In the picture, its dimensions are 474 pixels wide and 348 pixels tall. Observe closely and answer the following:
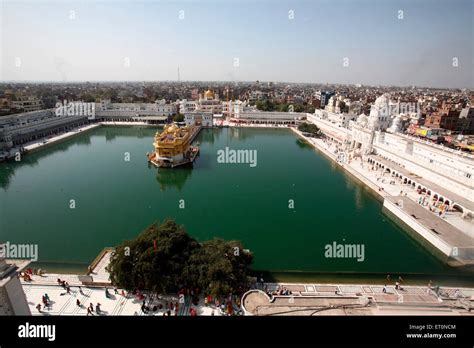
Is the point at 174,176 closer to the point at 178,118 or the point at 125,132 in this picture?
the point at 125,132

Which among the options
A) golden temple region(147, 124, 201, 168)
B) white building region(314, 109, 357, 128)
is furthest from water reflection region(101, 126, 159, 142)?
white building region(314, 109, 357, 128)

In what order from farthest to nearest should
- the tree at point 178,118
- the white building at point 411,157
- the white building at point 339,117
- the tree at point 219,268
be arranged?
the tree at point 178,118 → the white building at point 339,117 → the white building at point 411,157 → the tree at point 219,268

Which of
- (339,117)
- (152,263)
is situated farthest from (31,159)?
(339,117)

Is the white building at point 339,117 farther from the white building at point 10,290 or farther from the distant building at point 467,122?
the white building at point 10,290

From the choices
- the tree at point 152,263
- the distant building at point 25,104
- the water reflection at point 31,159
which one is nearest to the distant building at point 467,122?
the tree at point 152,263

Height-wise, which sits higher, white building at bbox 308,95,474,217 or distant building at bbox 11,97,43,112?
distant building at bbox 11,97,43,112

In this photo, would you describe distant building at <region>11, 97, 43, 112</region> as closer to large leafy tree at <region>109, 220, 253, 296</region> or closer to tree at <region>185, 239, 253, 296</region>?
large leafy tree at <region>109, 220, 253, 296</region>

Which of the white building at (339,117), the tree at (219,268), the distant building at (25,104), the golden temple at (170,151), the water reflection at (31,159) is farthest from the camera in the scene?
the distant building at (25,104)

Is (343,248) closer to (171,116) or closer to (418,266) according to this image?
(418,266)
